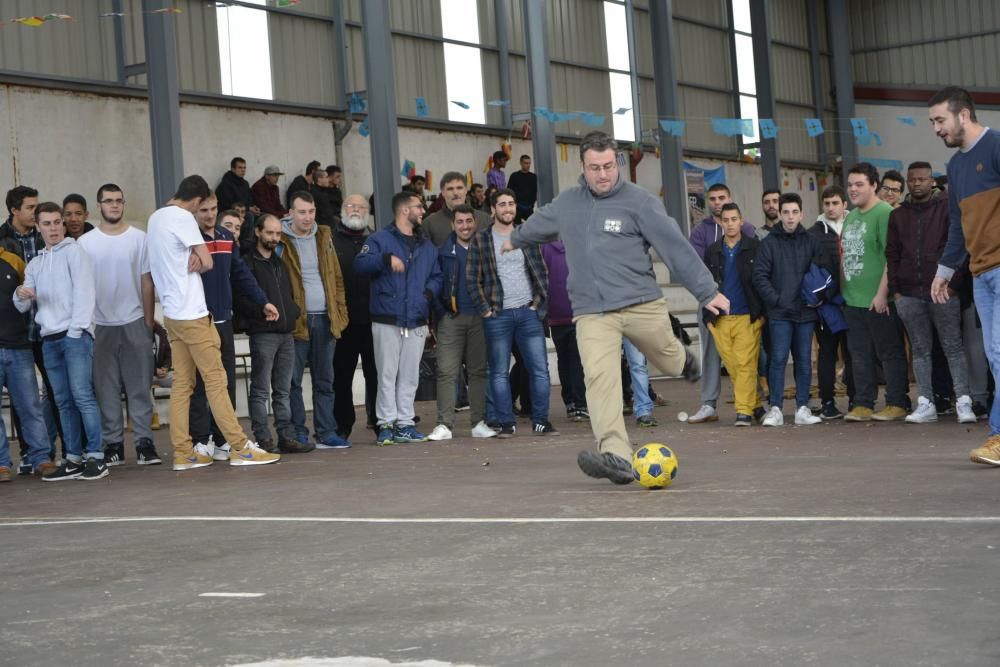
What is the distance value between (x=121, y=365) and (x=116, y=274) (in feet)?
2.15

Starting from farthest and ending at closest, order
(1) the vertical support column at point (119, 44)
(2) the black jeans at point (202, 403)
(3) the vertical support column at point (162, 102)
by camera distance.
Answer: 1. (1) the vertical support column at point (119, 44)
2. (3) the vertical support column at point (162, 102)
3. (2) the black jeans at point (202, 403)

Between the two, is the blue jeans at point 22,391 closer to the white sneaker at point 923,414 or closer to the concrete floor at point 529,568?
the concrete floor at point 529,568

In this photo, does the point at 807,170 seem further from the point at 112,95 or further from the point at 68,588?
the point at 68,588

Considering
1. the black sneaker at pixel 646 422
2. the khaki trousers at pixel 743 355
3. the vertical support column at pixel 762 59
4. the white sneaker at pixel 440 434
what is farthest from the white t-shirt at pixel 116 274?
the vertical support column at pixel 762 59

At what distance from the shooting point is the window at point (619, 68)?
30.9 m

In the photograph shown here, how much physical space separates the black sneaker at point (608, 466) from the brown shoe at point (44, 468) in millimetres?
4297

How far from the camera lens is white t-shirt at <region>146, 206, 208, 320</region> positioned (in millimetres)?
9633

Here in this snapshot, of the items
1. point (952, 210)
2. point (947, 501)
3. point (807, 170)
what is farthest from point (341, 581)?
point (807, 170)

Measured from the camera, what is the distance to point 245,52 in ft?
75.7

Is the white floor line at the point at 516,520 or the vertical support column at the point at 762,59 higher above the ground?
the vertical support column at the point at 762,59

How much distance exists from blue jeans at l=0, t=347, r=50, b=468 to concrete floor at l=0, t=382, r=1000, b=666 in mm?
1234

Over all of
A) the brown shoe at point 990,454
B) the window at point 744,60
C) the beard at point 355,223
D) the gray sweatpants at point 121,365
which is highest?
the window at point 744,60

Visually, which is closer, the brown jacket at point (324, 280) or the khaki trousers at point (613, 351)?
the khaki trousers at point (613, 351)

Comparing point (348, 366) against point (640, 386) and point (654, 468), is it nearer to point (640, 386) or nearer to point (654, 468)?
point (640, 386)
